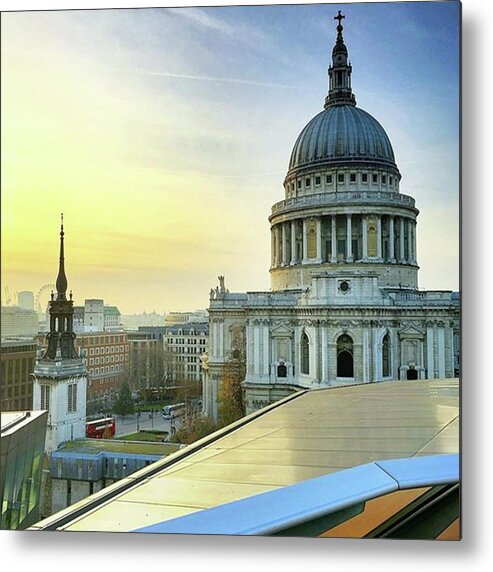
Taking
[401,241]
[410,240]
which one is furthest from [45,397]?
[401,241]

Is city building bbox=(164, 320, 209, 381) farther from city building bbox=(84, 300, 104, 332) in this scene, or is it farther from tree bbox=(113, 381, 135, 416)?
city building bbox=(84, 300, 104, 332)

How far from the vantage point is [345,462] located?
350 cm

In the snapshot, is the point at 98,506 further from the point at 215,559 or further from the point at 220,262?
the point at 220,262

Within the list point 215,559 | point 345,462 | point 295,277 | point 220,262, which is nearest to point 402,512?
point 345,462

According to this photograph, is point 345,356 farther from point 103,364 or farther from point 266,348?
point 103,364

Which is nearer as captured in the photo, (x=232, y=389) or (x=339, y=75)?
(x=339, y=75)

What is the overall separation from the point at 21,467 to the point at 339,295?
3243 millimetres

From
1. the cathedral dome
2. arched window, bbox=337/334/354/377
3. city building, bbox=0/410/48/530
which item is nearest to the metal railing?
the cathedral dome

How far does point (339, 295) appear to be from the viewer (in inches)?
237

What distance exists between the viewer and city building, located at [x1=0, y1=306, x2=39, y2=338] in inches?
161

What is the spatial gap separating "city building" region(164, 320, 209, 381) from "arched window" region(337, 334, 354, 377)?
146 cm

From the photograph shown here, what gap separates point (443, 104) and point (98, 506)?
3193mm

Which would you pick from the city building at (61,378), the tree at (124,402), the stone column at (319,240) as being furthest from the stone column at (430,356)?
the city building at (61,378)

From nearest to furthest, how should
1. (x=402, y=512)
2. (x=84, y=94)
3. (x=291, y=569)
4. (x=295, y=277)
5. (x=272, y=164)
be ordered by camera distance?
(x=402, y=512) → (x=291, y=569) → (x=84, y=94) → (x=272, y=164) → (x=295, y=277)
